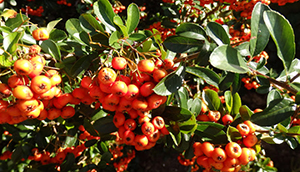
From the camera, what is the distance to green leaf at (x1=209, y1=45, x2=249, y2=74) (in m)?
0.85

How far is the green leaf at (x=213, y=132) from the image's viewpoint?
4.18ft

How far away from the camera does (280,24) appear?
96cm

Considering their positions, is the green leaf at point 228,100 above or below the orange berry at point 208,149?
above

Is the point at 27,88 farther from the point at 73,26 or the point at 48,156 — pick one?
the point at 48,156

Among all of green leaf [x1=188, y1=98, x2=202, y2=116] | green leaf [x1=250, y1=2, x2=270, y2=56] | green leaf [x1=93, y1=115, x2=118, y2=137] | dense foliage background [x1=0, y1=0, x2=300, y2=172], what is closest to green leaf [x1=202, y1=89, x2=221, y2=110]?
dense foliage background [x1=0, y1=0, x2=300, y2=172]

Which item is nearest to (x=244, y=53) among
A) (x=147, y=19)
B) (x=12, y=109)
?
(x=12, y=109)

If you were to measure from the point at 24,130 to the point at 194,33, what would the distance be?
6.35ft

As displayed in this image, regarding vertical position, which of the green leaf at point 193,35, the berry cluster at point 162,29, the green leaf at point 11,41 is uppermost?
the green leaf at point 193,35

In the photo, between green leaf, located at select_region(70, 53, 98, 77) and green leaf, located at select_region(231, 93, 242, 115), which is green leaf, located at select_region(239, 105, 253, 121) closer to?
green leaf, located at select_region(231, 93, 242, 115)

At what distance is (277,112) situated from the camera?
1109 mm

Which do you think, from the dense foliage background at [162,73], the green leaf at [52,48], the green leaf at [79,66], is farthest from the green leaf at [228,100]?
the green leaf at [52,48]

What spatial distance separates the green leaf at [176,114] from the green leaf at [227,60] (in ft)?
1.21

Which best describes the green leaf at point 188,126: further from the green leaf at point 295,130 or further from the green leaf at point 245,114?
the green leaf at point 295,130

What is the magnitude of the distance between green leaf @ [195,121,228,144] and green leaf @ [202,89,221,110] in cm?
22
